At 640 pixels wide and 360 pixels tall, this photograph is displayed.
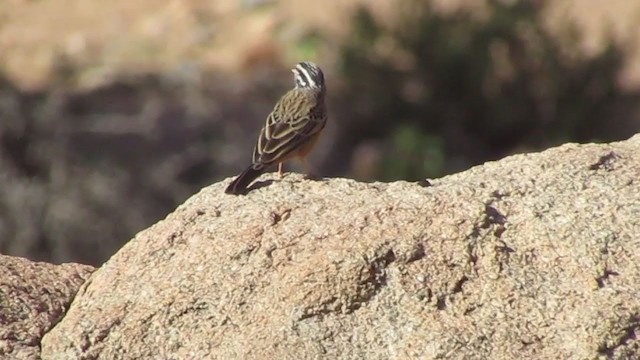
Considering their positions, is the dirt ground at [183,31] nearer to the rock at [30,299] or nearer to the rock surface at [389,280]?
the rock at [30,299]

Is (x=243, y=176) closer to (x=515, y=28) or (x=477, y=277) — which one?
(x=477, y=277)

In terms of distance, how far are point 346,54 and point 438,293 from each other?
11.2 m

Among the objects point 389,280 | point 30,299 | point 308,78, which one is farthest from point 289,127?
point 389,280

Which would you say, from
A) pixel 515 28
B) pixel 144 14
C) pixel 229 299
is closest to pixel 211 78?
pixel 144 14

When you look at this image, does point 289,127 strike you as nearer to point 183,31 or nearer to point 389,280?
point 389,280

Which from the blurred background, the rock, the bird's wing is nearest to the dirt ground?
the blurred background

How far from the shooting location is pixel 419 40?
52.1 ft

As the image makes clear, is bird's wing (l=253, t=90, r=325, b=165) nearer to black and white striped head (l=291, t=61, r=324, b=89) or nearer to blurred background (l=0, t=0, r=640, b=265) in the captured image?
black and white striped head (l=291, t=61, r=324, b=89)

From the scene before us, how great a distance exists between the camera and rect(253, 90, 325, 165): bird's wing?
676cm

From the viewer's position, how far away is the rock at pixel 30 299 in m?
4.66

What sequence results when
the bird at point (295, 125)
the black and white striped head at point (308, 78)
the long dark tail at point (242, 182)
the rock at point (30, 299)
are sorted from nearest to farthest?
the rock at point (30, 299) < the long dark tail at point (242, 182) < the bird at point (295, 125) < the black and white striped head at point (308, 78)

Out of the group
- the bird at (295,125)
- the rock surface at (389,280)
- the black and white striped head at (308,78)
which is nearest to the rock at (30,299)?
the rock surface at (389,280)

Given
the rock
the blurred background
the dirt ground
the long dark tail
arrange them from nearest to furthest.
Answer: the rock, the long dark tail, the blurred background, the dirt ground

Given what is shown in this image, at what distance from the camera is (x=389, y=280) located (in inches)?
179
